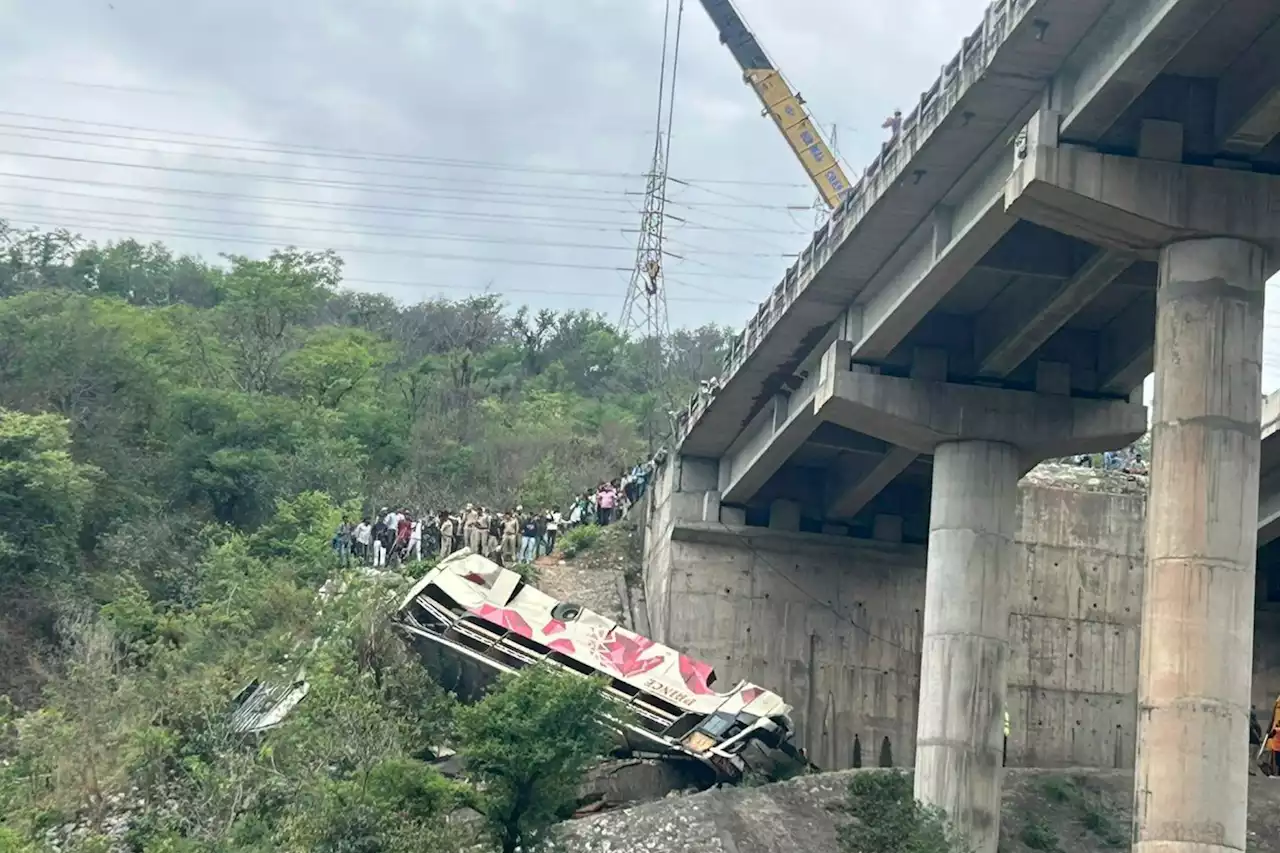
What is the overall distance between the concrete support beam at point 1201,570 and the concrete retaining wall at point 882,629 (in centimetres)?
1821

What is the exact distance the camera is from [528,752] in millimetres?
25031

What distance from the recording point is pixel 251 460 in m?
47.4

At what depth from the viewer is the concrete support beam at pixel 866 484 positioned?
3644 cm

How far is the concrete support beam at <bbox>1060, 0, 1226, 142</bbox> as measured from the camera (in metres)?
20.9

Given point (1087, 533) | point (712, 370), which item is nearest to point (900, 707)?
point (1087, 533)

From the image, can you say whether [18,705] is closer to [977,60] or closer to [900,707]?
[900,707]

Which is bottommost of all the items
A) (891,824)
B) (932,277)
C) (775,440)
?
(891,824)

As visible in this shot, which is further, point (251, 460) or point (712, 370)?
point (712, 370)

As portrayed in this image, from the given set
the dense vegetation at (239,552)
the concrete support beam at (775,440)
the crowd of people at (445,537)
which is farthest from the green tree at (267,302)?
the concrete support beam at (775,440)

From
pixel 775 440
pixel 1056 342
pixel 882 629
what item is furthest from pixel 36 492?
pixel 1056 342

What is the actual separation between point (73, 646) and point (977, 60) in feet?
78.0

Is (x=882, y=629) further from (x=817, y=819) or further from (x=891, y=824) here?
(x=891, y=824)

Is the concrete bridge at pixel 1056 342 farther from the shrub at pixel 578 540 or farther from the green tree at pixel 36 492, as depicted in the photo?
the green tree at pixel 36 492

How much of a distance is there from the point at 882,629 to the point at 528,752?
58.1ft
